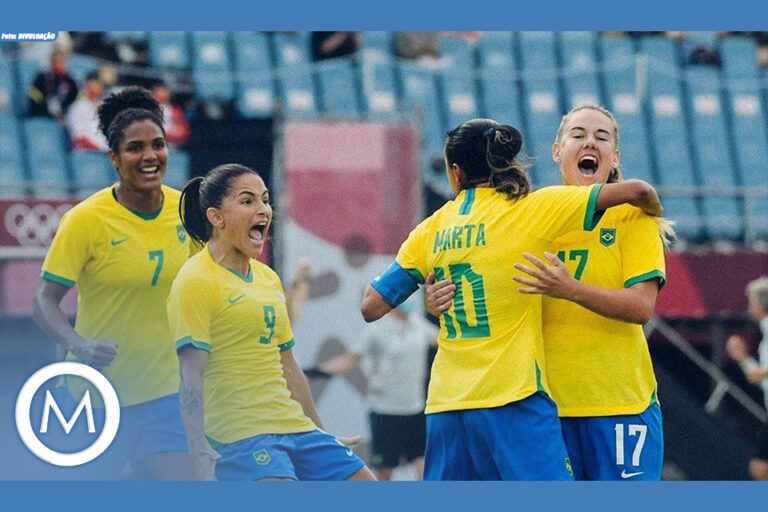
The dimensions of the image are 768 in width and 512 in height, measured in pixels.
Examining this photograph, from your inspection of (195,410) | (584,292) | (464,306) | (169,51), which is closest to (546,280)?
(584,292)

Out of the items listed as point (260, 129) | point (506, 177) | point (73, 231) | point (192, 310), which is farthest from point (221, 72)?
point (506, 177)

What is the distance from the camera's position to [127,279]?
223 inches

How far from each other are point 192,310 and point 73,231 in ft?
2.77

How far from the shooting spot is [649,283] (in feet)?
15.9

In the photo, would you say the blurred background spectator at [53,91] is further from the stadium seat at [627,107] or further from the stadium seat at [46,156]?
the stadium seat at [627,107]

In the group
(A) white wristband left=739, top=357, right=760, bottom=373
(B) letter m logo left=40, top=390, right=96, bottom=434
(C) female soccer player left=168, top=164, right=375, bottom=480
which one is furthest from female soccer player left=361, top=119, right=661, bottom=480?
(A) white wristband left=739, top=357, right=760, bottom=373

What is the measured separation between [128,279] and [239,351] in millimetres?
769

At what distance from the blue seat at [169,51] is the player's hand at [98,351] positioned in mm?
1900

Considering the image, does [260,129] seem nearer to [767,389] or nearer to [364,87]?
[364,87]

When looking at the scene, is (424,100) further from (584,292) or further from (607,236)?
(584,292)

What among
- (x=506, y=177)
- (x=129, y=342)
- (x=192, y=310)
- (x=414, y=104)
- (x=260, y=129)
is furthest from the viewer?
(x=414, y=104)

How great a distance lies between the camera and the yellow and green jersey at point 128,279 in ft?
Result: 18.5

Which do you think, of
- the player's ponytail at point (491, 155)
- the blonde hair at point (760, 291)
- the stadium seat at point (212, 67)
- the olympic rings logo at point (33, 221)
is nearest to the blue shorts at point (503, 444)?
the player's ponytail at point (491, 155)

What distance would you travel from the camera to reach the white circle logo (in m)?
5.79
